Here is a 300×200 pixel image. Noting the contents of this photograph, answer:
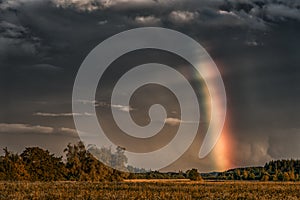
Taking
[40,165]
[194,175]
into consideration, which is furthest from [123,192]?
[194,175]

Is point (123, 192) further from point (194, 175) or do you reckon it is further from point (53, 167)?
point (194, 175)

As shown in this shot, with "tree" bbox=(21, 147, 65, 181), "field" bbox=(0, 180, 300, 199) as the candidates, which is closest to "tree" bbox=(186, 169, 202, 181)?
"tree" bbox=(21, 147, 65, 181)

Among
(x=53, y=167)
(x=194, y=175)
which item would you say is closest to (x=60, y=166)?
(x=53, y=167)

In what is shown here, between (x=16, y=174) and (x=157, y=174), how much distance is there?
3299 inches

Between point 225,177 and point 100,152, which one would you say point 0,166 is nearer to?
point 100,152

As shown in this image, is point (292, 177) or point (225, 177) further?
point (225, 177)

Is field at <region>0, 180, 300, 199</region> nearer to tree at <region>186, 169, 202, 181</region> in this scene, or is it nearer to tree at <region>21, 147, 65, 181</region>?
tree at <region>21, 147, 65, 181</region>

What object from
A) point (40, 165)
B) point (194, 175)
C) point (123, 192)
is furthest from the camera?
point (194, 175)

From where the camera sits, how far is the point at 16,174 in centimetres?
10519

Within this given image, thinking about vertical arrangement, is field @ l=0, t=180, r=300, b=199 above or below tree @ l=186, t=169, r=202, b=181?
below

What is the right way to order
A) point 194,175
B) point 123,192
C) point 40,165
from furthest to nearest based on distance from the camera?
point 194,175, point 40,165, point 123,192

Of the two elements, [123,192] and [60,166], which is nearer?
[123,192]

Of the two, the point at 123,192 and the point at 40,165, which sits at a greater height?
the point at 40,165

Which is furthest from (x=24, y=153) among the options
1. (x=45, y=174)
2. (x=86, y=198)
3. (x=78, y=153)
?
(x=86, y=198)
